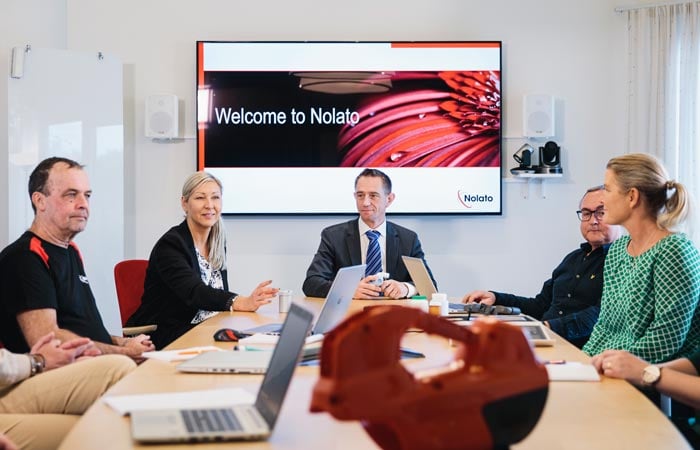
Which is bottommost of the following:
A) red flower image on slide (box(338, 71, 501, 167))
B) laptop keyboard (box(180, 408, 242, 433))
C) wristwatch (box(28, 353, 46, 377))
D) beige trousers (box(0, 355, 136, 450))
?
beige trousers (box(0, 355, 136, 450))

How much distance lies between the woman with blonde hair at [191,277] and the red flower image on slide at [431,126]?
1.74m

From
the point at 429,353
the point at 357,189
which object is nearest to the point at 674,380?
the point at 429,353

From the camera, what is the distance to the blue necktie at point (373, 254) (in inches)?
196

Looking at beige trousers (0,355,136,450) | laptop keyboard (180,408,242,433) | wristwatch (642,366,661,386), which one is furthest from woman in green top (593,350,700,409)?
beige trousers (0,355,136,450)

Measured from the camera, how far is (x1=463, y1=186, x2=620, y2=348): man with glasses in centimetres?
379

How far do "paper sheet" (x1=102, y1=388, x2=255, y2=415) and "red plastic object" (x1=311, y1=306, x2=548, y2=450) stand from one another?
0.76 m

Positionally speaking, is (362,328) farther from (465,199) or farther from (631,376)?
(465,199)

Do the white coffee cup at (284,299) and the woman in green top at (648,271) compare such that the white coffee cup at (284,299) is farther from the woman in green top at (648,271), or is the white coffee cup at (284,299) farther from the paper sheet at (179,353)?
the woman in green top at (648,271)

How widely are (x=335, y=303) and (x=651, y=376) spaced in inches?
45.9

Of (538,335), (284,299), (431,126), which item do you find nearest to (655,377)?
(538,335)

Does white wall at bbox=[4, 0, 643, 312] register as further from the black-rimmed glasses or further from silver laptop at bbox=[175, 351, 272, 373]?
silver laptop at bbox=[175, 351, 272, 373]

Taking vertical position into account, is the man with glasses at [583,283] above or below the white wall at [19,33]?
below

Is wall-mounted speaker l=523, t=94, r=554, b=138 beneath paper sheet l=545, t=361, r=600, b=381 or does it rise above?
above

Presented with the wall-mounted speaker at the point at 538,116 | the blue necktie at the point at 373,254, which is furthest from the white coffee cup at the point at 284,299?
the wall-mounted speaker at the point at 538,116
